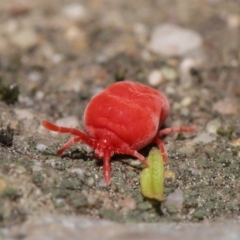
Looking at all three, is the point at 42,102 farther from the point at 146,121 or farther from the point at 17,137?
the point at 146,121

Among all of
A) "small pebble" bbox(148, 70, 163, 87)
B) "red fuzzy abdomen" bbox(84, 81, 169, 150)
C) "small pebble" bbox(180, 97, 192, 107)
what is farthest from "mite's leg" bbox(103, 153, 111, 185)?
"small pebble" bbox(148, 70, 163, 87)

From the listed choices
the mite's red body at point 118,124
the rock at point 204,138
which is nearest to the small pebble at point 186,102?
the rock at point 204,138

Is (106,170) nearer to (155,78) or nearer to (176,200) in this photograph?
(176,200)

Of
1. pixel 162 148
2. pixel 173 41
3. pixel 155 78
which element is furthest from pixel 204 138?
pixel 173 41

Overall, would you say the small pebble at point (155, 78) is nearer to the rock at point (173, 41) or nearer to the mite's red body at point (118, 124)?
the rock at point (173, 41)

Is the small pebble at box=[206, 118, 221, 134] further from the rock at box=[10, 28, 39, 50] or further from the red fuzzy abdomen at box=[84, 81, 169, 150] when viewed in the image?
the rock at box=[10, 28, 39, 50]
